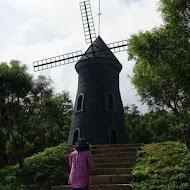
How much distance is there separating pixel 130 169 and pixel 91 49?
14.7 meters

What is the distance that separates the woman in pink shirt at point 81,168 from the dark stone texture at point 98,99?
15061 millimetres

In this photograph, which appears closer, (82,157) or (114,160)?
(82,157)

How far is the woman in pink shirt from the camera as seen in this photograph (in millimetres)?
8148

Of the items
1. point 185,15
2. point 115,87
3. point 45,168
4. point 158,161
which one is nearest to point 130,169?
point 158,161

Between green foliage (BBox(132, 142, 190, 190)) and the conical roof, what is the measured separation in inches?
453

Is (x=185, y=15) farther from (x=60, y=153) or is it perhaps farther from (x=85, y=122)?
(x=85, y=122)

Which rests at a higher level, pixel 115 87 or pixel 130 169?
pixel 115 87

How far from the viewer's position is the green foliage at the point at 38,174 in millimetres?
12800

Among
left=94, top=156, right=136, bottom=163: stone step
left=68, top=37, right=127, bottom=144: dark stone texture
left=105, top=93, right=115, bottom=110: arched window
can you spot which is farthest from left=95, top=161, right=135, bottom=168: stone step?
left=105, top=93, right=115, bottom=110: arched window

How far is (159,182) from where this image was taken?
11.5 m

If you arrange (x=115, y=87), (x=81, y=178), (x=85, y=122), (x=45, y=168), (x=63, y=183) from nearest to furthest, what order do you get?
1. (x=81, y=178)
2. (x=63, y=183)
3. (x=45, y=168)
4. (x=85, y=122)
5. (x=115, y=87)

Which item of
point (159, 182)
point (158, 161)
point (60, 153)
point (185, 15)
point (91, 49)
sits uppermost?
point (91, 49)

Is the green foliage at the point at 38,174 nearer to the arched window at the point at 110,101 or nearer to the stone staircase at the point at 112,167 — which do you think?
the stone staircase at the point at 112,167

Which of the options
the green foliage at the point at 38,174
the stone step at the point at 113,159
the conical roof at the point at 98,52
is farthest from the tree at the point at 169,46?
the conical roof at the point at 98,52
